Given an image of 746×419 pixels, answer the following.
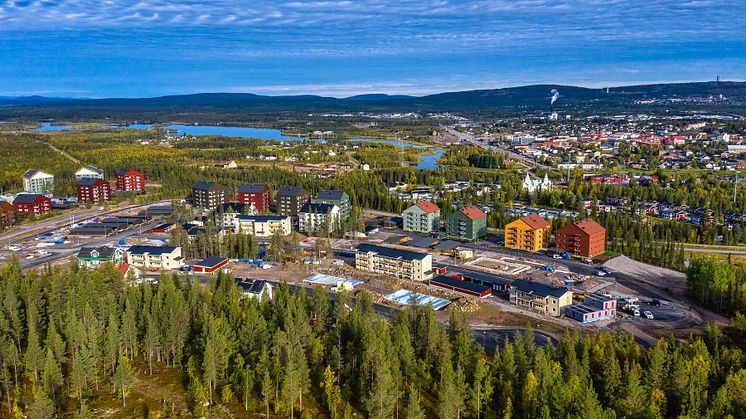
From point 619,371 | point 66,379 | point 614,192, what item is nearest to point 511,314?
point 619,371

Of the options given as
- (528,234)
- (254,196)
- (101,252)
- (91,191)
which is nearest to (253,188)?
(254,196)

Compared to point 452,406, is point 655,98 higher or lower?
higher

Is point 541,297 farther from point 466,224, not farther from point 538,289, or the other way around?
point 466,224

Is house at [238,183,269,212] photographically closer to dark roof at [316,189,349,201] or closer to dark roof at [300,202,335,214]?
dark roof at [316,189,349,201]

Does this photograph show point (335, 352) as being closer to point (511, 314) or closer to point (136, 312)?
point (136, 312)

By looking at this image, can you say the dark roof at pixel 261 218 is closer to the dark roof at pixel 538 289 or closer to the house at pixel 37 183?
the dark roof at pixel 538 289

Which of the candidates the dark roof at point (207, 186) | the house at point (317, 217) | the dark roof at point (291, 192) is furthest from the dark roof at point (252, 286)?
the dark roof at point (207, 186)
